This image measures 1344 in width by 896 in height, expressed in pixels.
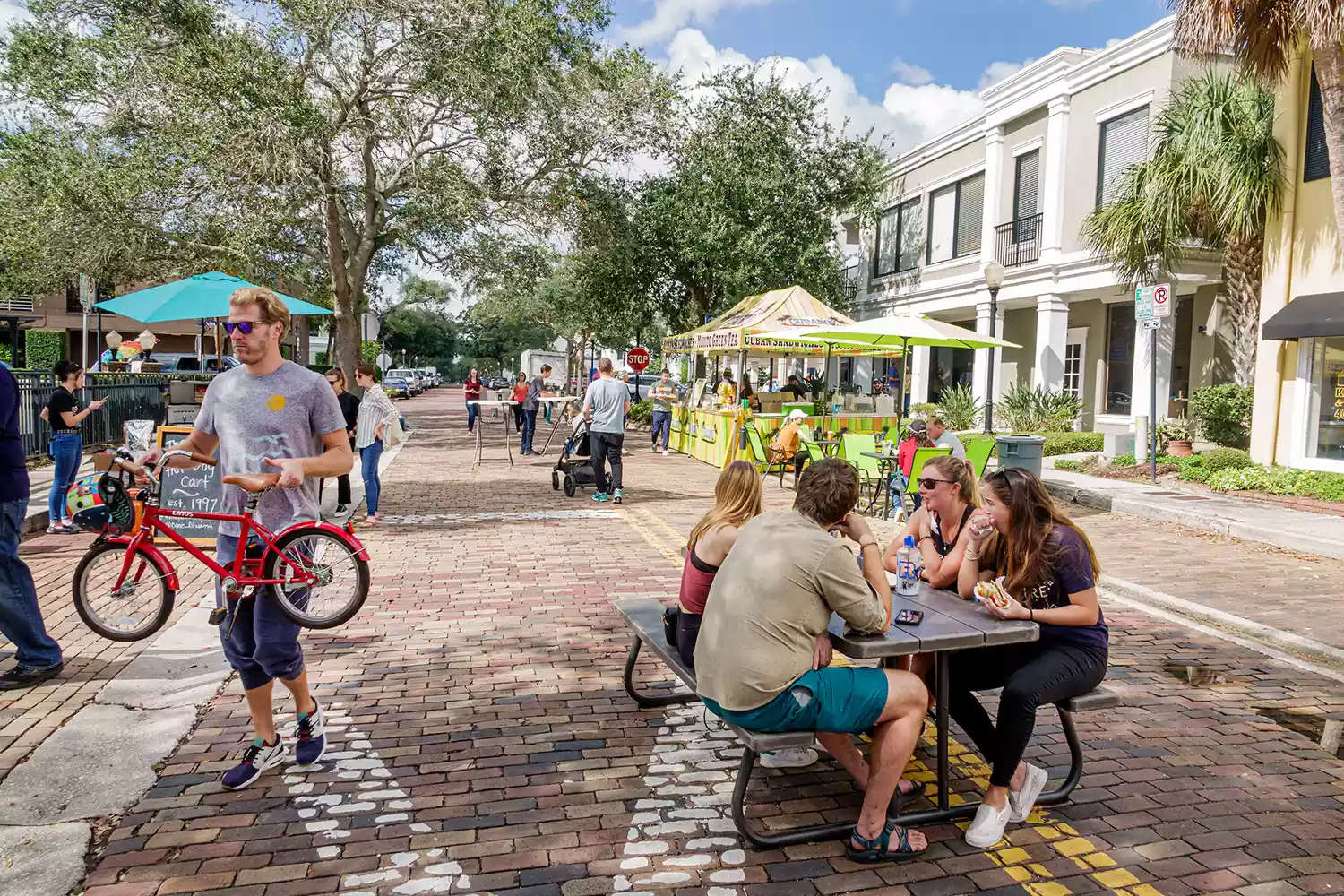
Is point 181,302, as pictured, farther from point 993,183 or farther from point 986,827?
point 993,183

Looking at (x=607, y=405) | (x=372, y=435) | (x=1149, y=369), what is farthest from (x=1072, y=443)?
(x=372, y=435)

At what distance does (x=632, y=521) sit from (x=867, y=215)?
789 inches

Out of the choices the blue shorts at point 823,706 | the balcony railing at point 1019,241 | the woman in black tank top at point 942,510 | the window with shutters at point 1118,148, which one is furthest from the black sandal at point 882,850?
the balcony railing at point 1019,241

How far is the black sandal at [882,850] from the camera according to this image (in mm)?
3340

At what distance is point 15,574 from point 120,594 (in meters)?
0.52

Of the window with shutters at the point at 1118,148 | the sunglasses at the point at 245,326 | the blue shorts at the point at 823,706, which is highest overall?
the window with shutters at the point at 1118,148

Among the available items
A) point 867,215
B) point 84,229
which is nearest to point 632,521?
point 84,229

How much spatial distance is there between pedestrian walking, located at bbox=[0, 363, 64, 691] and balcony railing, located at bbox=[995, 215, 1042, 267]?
20.3 m

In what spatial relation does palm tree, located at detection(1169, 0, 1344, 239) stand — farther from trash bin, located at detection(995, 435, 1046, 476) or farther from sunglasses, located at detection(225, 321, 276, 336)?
sunglasses, located at detection(225, 321, 276, 336)

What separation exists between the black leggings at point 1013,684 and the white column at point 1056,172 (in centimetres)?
1842

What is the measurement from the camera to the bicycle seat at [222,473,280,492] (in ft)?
12.2

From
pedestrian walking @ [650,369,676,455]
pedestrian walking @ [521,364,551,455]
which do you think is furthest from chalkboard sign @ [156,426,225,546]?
pedestrian walking @ [650,369,676,455]

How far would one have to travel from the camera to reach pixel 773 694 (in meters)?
3.26

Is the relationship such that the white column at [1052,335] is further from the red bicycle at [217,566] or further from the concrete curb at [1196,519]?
the red bicycle at [217,566]
